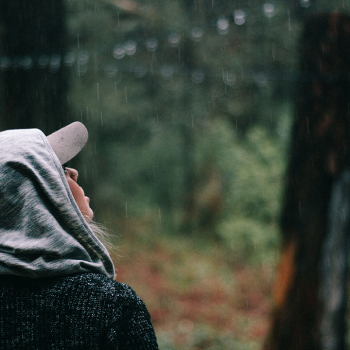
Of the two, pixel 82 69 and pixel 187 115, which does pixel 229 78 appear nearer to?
pixel 187 115

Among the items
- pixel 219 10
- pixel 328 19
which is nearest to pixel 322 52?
pixel 328 19

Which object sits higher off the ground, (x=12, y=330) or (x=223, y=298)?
(x=12, y=330)

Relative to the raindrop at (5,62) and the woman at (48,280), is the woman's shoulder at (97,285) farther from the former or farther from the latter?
the raindrop at (5,62)

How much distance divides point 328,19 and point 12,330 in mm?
4922

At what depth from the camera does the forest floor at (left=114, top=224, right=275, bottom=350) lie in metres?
7.04

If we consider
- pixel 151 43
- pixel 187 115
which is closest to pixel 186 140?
pixel 187 115

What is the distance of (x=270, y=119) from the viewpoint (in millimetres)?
10383

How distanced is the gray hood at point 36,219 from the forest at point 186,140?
4717 millimetres

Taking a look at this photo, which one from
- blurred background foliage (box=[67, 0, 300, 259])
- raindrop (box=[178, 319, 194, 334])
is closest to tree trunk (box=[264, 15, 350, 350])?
raindrop (box=[178, 319, 194, 334])

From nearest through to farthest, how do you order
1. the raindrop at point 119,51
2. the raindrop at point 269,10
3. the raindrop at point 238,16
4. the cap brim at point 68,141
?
the cap brim at point 68,141 < the raindrop at point 238,16 < the raindrop at point 269,10 < the raindrop at point 119,51

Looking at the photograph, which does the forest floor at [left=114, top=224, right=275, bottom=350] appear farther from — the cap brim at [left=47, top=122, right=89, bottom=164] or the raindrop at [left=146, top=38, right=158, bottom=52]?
the cap brim at [left=47, top=122, right=89, bottom=164]

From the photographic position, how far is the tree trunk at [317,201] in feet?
15.6

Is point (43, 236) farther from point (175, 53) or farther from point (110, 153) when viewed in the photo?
point (110, 153)

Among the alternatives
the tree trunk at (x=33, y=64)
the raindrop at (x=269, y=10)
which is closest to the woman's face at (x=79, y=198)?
the tree trunk at (x=33, y=64)
